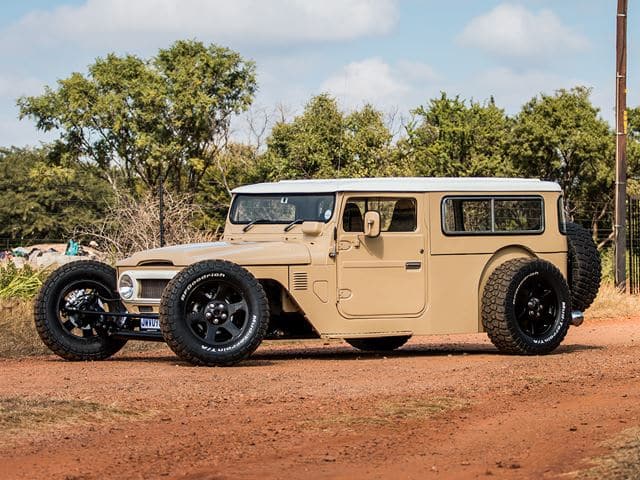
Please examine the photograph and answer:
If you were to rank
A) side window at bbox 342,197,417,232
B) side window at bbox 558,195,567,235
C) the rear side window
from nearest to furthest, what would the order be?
side window at bbox 342,197,417,232
the rear side window
side window at bbox 558,195,567,235

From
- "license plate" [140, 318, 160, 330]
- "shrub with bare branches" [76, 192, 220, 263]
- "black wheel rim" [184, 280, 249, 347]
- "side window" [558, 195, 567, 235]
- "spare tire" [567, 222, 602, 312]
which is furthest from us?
"shrub with bare branches" [76, 192, 220, 263]

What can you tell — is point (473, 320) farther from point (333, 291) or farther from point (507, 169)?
point (507, 169)

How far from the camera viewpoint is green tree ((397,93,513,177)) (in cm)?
4825

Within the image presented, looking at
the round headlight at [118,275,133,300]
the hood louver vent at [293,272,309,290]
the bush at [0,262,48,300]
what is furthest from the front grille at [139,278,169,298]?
the bush at [0,262,48,300]

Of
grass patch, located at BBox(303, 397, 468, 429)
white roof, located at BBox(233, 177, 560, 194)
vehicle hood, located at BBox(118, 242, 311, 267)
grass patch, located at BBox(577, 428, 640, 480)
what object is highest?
white roof, located at BBox(233, 177, 560, 194)

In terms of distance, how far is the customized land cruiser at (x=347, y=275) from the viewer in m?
12.6

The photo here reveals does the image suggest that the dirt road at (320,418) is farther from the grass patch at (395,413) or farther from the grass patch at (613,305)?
the grass patch at (613,305)

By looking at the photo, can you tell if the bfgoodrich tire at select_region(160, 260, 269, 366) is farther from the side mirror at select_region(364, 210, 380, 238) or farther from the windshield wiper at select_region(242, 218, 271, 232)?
the windshield wiper at select_region(242, 218, 271, 232)

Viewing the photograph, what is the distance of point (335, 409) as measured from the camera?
31.5 feet

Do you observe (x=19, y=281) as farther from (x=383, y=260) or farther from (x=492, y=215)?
(x=492, y=215)

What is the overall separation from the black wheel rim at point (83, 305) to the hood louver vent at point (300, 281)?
6.75 ft

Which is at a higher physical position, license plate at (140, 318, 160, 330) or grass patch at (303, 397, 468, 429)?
license plate at (140, 318, 160, 330)

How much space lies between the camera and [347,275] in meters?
13.2

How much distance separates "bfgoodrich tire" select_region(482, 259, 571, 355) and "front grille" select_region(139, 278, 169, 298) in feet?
11.4
